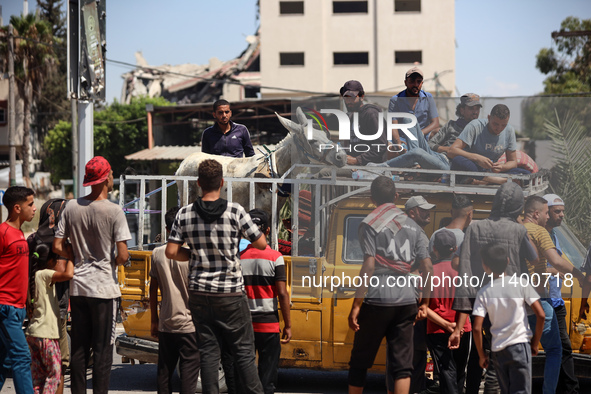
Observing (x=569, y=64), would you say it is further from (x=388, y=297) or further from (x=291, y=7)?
(x=388, y=297)

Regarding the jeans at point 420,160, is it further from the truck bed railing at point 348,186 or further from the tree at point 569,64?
the tree at point 569,64

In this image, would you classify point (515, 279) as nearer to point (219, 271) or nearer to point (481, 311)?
point (481, 311)

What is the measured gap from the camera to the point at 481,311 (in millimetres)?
4953

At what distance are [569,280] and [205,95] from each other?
40617 millimetres

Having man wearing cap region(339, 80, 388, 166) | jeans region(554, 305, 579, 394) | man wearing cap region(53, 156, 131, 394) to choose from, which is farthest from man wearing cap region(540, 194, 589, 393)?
man wearing cap region(53, 156, 131, 394)

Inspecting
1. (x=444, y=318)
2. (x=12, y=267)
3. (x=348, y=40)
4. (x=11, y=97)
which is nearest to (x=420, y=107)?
(x=444, y=318)

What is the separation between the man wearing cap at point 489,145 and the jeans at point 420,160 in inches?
5.8

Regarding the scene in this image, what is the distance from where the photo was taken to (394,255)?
17.8ft

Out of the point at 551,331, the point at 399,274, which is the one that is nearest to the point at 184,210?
the point at 399,274

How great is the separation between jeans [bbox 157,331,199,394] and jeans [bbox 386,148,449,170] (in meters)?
2.25

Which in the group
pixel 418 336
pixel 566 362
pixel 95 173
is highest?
pixel 95 173

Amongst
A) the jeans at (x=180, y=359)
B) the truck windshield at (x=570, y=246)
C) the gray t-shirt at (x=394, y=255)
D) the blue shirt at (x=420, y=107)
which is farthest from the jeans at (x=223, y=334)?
the truck windshield at (x=570, y=246)

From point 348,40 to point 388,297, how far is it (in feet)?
118

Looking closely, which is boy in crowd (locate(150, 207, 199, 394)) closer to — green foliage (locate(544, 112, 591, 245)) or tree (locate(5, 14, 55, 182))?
green foliage (locate(544, 112, 591, 245))
